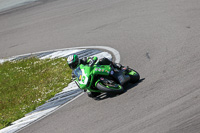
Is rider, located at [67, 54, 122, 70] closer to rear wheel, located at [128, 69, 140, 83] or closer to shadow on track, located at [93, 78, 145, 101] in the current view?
rear wheel, located at [128, 69, 140, 83]

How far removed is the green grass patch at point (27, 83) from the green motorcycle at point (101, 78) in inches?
90.1

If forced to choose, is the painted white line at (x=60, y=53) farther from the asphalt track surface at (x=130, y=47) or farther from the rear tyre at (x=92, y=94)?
the rear tyre at (x=92, y=94)

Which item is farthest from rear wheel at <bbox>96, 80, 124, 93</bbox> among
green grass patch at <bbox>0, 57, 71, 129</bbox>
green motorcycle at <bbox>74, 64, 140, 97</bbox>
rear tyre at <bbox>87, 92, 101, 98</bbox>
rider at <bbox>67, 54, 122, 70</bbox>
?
green grass patch at <bbox>0, 57, 71, 129</bbox>

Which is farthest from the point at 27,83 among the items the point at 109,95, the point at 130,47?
the point at 109,95

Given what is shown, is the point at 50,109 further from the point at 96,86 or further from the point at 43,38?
the point at 43,38

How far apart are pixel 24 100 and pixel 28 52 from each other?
4.95m

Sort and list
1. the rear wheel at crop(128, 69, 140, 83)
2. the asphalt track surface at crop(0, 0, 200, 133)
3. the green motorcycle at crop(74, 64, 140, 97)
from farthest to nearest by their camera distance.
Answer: the rear wheel at crop(128, 69, 140, 83) → the green motorcycle at crop(74, 64, 140, 97) → the asphalt track surface at crop(0, 0, 200, 133)

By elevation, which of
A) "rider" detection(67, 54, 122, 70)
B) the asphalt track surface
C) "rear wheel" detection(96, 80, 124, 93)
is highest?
"rider" detection(67, 54, 122, 70)

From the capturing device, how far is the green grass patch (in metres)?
11.2

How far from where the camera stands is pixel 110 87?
8906mm

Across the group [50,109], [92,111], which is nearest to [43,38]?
[50,109]

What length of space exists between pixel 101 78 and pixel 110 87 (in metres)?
0.38

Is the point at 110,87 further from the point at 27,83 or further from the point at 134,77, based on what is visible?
the point at 27,83

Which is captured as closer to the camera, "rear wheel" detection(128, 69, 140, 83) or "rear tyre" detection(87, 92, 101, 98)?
"rear tyre" detection(87, 92, 101, 98)
